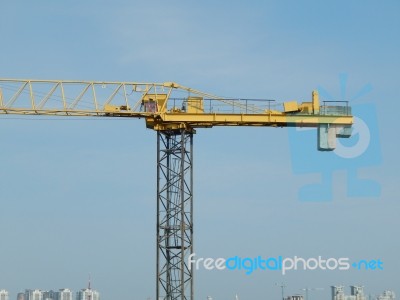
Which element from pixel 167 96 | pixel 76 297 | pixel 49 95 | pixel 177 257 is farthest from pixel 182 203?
pixel 76 297

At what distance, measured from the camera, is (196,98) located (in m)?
63.5

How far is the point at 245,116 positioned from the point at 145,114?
6.89m

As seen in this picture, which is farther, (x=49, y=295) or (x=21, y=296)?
(x=21, y=296)

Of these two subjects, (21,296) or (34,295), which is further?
(21,296)

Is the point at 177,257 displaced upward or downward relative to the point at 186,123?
downward

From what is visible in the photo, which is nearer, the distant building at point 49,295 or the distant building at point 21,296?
the distant building at point 49,295

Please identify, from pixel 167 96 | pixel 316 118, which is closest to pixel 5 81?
pixel 167 96

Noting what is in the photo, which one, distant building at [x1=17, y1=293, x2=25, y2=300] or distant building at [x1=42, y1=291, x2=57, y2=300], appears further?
distant building at [x1=17, y1=293, x2=25, y2=300]

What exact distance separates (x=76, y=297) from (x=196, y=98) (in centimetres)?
13836

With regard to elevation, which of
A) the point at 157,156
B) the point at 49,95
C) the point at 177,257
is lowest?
the point at 177,257

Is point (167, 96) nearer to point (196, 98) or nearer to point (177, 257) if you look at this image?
point (196, 98)

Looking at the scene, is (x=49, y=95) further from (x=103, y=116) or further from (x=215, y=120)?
(x=215, y=120)

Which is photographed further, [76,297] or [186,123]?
[76,297]

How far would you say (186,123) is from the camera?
62.7 meters
